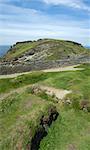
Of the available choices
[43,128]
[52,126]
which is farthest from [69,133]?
[43,128]

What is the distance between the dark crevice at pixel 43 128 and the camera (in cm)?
2747

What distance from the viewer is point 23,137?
26.6 metres

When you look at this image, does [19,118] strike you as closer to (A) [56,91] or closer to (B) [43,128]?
(B) [43,128]

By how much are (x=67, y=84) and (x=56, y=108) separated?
608 cm

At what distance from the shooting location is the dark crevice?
27467 millimetres

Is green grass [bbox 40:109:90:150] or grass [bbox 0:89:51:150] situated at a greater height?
grass [bbox 0:89:51:150]

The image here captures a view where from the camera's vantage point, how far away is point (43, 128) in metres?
29.1

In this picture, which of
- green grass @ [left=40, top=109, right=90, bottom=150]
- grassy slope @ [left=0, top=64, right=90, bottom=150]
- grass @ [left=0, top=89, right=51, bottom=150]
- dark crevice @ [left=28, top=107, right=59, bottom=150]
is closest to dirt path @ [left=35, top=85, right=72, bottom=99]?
grassy slope @ [left=0, top=64, right=90, bottom=150]

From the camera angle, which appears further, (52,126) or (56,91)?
(56,91)

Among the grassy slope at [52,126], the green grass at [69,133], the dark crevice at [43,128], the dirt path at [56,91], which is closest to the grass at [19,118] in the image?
the grassy slope at [52,126]

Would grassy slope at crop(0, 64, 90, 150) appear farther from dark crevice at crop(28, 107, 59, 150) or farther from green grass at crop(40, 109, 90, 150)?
dark crevice at crop(28, 107, 59, 150)

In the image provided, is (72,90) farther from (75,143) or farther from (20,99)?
(75,143)

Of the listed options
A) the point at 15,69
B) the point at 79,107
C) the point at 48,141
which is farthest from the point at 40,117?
the point at 15,69

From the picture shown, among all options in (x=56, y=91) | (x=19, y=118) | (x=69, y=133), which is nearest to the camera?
(x=19, y=118)
